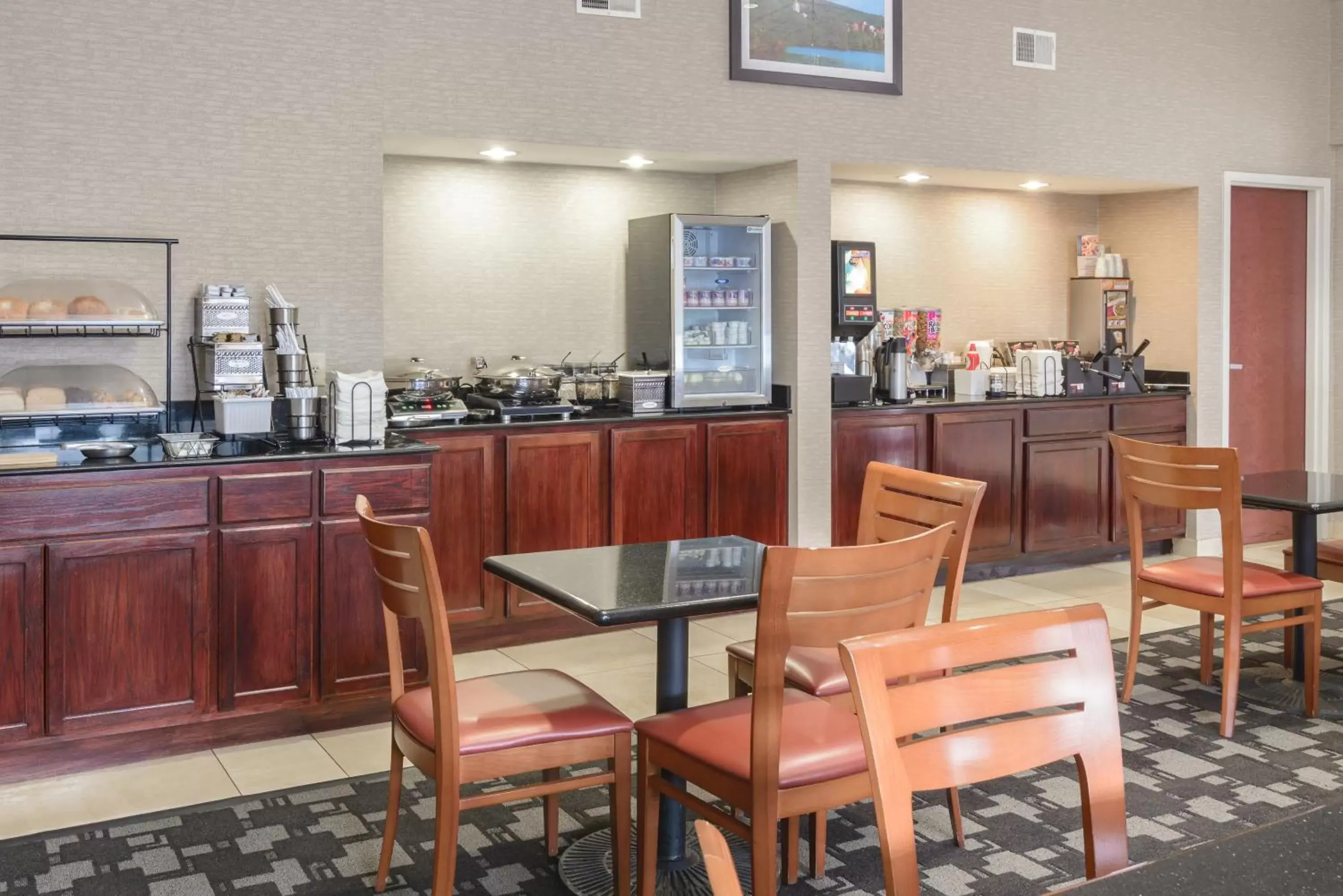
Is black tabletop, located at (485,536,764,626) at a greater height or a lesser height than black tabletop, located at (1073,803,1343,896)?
greater

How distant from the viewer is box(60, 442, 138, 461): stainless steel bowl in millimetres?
4164

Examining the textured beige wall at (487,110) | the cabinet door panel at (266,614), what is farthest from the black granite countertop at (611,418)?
the cabinet door panel at (266,614)

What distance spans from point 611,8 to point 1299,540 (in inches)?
145

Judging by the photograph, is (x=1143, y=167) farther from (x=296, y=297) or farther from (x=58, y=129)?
(x=58, y=129)

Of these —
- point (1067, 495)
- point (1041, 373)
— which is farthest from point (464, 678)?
point (1041, 373)

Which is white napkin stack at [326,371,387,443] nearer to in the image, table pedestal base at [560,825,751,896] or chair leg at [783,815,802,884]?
table pedestal base at [560,825,751,896]

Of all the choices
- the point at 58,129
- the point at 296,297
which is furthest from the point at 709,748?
the point at 58,129

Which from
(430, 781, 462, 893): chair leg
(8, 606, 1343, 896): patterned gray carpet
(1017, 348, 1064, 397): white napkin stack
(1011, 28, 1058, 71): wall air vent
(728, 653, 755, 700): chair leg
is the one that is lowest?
(8, 606, 1343, 896): patterned gray carpet

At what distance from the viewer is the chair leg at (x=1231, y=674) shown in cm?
431

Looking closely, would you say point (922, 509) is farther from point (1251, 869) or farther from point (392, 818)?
point (1251, 869)

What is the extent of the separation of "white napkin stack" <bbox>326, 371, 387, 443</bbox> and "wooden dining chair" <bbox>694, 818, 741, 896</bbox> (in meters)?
3.79

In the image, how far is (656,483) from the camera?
596 cm

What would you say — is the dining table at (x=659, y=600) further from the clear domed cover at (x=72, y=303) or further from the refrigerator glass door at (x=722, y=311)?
the refrigerator glass door at (x=722, y=311)

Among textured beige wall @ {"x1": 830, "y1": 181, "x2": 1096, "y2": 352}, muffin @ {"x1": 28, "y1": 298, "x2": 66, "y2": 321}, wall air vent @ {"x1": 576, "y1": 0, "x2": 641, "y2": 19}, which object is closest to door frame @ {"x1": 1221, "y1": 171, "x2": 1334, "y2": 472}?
textured beige wall @ {"x1": 830, "y1": 181, "x2": 1096, "y2": 352}
